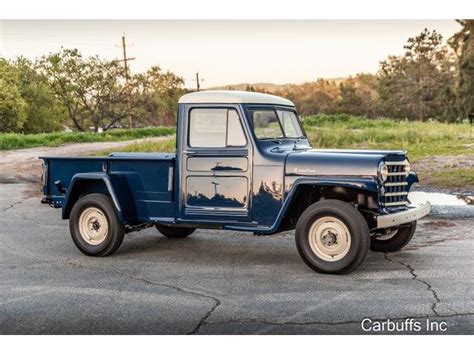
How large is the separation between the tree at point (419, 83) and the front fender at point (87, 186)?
245cm

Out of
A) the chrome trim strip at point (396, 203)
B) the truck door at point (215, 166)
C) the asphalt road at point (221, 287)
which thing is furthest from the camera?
the truck door at point (215, 166)

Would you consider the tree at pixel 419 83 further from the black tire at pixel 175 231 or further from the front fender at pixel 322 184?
the black tire at pixel 175 231

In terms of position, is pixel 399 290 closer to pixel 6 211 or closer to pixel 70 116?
pixel 70 116

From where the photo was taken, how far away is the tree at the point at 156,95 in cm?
662

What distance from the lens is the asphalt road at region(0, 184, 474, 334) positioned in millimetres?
4883

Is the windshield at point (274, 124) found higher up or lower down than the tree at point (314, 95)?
lower down

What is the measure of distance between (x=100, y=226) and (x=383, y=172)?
263cm

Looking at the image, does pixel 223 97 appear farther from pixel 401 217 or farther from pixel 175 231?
pixel 175 231

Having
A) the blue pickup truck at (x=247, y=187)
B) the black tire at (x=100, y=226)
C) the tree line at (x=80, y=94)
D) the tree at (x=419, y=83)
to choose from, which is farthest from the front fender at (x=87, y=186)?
the tree at (x=419, y=83)

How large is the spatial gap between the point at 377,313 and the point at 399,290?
65cm

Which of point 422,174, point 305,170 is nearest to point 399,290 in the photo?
point 305,170

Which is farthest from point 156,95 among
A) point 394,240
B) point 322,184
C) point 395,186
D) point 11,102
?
point 394,240

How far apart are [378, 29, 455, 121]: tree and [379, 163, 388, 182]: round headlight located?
1.85 ft

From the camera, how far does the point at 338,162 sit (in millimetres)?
5934
